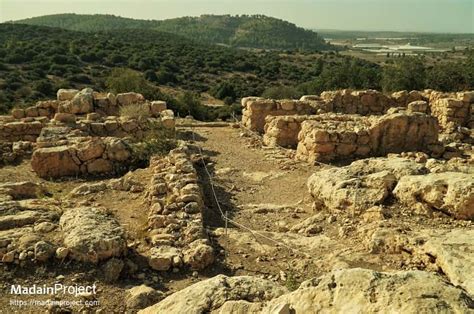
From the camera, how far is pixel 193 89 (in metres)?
37.8

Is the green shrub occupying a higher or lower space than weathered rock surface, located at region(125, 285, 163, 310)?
higher

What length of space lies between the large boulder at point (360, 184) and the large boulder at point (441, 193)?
304 mm

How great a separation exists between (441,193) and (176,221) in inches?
174

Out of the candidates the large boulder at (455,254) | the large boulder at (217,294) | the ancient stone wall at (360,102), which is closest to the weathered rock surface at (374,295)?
→ the large boulder at (217,294)

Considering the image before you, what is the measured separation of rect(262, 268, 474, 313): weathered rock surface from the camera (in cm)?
338

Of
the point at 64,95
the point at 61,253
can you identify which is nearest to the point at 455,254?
the point at 61,253

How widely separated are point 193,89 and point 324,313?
35.2 m

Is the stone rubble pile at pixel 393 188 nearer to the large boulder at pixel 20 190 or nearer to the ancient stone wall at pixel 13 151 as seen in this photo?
the large boulder at pixel 20 190

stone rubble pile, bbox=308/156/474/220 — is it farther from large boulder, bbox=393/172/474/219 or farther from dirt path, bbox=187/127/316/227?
dirt path, bbox=187/127/316/227

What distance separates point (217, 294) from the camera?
4.25 m

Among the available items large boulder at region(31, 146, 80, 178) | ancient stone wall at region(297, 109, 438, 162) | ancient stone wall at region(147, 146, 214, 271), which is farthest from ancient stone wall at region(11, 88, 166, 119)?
ancient stone wall at region(297, 109, 438, 162)

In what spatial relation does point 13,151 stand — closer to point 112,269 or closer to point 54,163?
point 54,163

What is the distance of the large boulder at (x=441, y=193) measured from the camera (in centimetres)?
721

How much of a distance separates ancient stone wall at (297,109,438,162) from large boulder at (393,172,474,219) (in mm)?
4330
